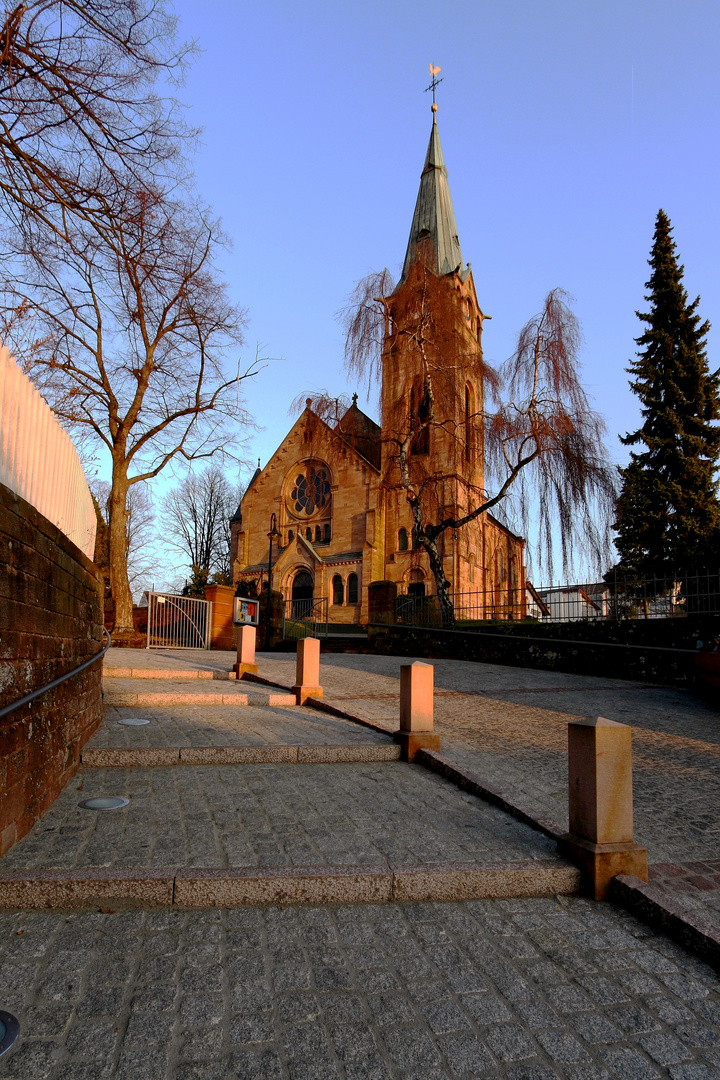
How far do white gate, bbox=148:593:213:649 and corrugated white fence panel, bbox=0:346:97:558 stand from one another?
13521 millimetres

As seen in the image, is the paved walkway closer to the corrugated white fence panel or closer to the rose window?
the corrugated white fence panel

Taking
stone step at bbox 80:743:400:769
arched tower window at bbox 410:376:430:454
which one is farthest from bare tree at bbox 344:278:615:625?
stone step at bbox 80:743:400:769

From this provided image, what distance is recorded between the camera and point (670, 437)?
24062mm

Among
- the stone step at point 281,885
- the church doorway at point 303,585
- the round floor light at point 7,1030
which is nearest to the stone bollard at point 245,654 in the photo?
the stone step at point 281,885

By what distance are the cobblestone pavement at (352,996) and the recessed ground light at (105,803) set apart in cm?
131

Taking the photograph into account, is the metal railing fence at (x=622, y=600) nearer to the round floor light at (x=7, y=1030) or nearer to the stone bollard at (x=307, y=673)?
the stone bollard at (x=307, y=673)

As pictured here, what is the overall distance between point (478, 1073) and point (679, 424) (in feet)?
81.0

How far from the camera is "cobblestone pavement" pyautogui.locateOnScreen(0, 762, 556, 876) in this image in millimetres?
3754

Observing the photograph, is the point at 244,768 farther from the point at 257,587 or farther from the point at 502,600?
the point at 257,587

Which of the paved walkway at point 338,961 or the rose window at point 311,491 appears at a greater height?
the rose window at point 311,491

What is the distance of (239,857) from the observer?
3730 millimetres

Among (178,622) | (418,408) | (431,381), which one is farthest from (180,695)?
(431,381)

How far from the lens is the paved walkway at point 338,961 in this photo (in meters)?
2.33

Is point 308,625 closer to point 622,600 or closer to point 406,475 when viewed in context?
point 406,475
